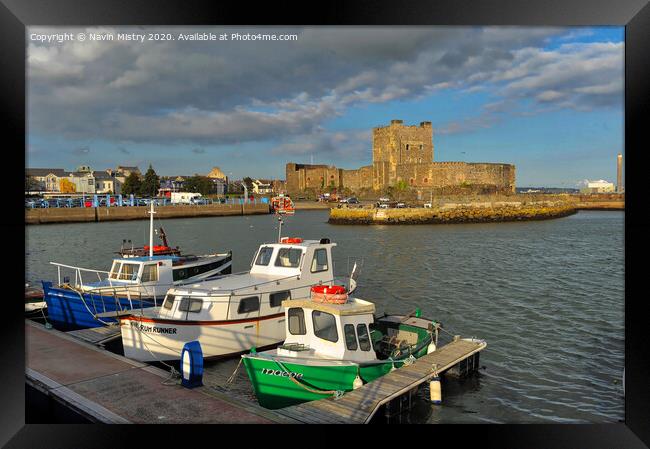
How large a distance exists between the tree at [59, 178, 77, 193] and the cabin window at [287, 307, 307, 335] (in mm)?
68564

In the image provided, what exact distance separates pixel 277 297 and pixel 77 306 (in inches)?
197

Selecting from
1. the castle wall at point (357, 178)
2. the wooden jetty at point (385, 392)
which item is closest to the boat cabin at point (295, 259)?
the wooden jetty at point (385, 392)

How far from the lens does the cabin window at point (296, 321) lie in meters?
8.27

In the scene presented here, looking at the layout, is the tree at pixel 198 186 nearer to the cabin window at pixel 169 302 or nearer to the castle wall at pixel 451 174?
the castle wall at pixel 451 174

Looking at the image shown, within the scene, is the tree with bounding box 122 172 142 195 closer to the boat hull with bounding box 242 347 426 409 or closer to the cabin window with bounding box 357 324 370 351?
the boat hull with bounding box 242 347 426 409

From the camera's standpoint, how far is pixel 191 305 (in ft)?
32.1

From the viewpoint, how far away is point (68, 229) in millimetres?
42656

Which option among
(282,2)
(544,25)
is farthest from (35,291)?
(544,25)

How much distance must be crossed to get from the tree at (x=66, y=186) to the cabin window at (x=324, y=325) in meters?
Answer: 68.9

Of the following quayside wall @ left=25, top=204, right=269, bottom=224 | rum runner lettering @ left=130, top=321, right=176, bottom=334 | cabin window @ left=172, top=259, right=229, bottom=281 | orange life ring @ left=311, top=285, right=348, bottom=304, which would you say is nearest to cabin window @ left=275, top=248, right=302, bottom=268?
rum runner lettering @ left=130, top=321, right=176, bottom=334

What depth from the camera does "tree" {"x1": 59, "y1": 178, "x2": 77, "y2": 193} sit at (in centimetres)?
6769

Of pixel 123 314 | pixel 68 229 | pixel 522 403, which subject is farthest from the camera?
pixel 68 229

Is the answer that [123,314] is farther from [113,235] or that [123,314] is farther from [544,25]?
[113,235]

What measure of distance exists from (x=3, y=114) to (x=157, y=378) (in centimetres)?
398
